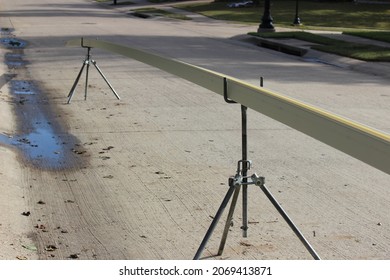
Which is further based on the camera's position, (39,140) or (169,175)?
(39,140)

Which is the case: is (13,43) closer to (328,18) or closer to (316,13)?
(328,18)

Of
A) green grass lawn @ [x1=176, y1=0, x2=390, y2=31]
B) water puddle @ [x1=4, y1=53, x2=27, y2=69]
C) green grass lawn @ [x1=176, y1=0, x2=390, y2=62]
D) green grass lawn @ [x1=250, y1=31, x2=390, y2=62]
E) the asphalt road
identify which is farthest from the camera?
green grass lawn @ [x1=176, y1=0, x2=390, y2=31]

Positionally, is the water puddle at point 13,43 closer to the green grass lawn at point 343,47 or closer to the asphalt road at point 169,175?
the asphalt road at point 169,175

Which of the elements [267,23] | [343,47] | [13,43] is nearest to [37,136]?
[343,47]

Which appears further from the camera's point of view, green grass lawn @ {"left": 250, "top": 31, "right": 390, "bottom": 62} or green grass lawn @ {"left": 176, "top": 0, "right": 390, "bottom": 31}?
green grass lawn @ {"left": 176, "top": 0, "right": 390, "bottom": 31}

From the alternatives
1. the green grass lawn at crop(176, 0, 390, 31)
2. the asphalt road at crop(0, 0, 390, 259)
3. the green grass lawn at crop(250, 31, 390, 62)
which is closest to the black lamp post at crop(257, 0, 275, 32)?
the green grass lawn at crop(250, 31, 390, 62)

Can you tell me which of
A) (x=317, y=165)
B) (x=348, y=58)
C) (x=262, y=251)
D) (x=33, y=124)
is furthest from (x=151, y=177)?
(x=348, y=58)

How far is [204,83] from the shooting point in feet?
21.6

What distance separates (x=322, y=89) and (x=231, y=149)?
619cm

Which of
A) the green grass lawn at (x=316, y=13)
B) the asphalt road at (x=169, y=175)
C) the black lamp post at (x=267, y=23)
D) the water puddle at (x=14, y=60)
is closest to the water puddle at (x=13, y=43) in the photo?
the water puddle at (x=14, y=60)

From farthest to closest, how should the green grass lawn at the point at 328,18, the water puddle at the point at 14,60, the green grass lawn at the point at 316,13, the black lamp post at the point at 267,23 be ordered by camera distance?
the green grass lawn at the point at 316,13, the black lamp post at the point at 267,23, the green grass lawn at the point at 328,18, the water puddle at the point at 14,60

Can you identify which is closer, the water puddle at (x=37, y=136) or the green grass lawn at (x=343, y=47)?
the water puddle at (x=37, y=136)

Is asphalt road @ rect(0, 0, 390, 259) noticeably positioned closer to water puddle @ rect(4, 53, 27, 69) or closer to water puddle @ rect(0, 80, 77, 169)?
water puddle @ rect(0, 80, 77, 169)
